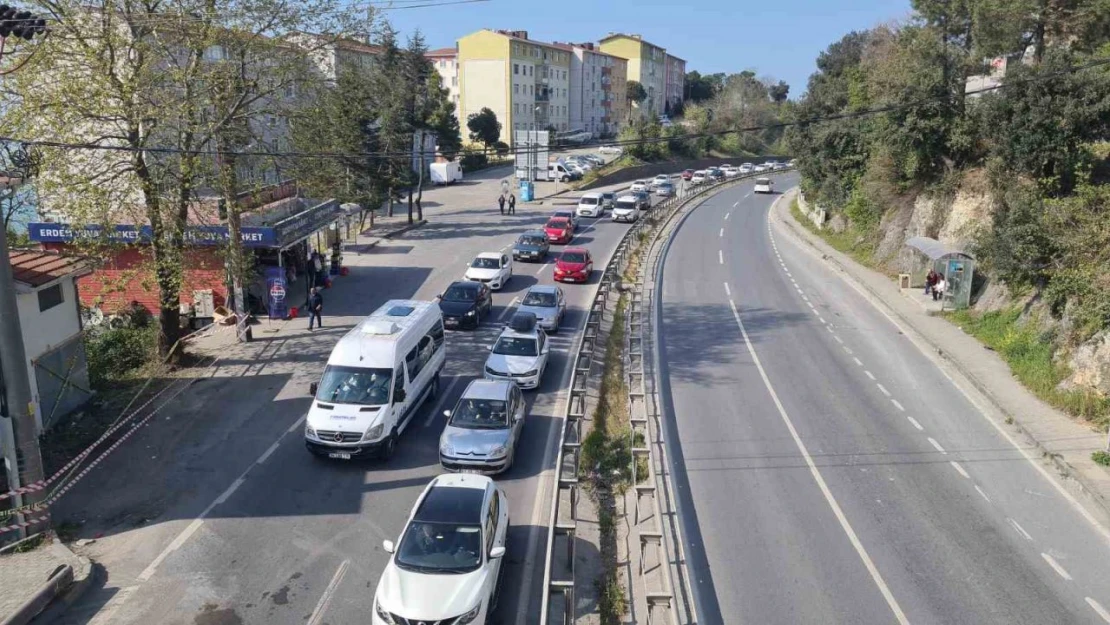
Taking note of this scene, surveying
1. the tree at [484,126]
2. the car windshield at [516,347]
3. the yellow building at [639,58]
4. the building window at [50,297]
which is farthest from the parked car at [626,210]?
the yellow building at [639,58]

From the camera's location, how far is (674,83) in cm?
14338

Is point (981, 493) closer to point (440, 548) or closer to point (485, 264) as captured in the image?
point (440, 548)

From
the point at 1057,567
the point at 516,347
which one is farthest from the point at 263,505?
the point at 1057,567

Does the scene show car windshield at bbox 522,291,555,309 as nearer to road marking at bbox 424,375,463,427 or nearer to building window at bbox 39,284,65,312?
road marking at bbox 424,375,463,427

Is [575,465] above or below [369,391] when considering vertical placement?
below

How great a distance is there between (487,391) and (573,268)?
53.5ft

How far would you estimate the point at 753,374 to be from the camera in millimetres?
21016

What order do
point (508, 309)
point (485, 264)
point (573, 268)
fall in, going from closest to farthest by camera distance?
point (508, 309), point (485, 264), point (573, 268)

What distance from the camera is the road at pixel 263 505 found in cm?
1055

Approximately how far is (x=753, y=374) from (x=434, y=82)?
55127 millimetres

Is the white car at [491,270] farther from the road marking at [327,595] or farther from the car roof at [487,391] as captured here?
the road marking at [327,595]

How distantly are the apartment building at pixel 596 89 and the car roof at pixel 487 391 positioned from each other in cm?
9007

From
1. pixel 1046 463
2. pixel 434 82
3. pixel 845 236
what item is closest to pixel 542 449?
pixel 1046 463

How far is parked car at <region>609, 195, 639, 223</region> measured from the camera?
164 ft
